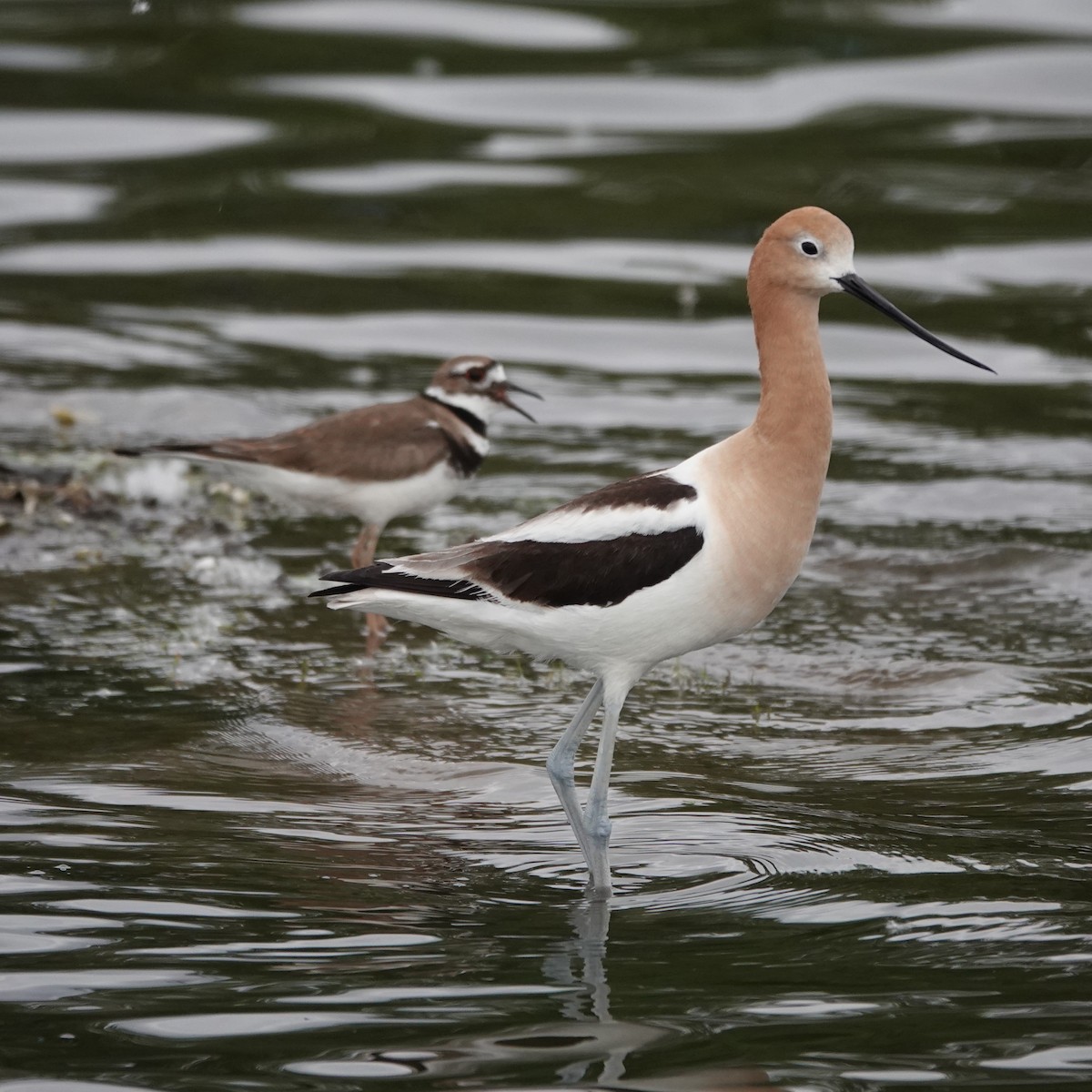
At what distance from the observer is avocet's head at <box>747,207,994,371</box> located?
6.25 meters

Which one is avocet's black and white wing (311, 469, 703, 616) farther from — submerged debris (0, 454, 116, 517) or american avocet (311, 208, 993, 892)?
submerged debris (0, 454, 116, 517)

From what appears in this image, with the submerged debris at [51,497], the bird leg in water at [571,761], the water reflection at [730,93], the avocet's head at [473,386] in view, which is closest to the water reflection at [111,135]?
the water reflection at [730,93]

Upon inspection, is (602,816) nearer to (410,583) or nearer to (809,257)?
(410,583)

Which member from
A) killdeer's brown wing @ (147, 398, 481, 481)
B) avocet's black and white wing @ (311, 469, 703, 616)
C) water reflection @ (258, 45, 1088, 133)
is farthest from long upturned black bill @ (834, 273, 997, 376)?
water reflection @ (258, 45, 1088, 133)

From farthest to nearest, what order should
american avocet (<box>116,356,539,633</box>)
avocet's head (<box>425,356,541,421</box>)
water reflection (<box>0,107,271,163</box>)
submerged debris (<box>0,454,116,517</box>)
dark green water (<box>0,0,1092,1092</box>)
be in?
1. water reflection (<box>0,107,271,163</box>)
2. submerged debris (<box>0,454,116,517</box>)
3. avocet's head (<box>425,356,541,421</box>)
4. american avocet (<box>116,356,539,633</box>)
5. dark green water (<box>0,0,1092,1092</box>)

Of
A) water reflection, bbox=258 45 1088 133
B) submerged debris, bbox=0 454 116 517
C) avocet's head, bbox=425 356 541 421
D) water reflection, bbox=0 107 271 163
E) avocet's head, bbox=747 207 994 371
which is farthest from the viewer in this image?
water reflection, bbox=258 45 1088 133

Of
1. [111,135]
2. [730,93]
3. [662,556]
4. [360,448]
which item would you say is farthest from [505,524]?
[111,135]

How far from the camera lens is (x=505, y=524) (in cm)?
1055

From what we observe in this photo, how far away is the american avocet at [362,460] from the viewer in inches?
365

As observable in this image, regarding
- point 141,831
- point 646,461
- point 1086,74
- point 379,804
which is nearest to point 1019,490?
point 646,461

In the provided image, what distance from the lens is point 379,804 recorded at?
662 centimetres

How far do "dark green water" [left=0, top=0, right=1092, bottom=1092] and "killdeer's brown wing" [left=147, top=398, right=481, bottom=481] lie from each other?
69 centimetres

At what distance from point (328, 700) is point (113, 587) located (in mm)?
1897

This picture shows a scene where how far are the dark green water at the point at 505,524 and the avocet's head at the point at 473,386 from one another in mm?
754
